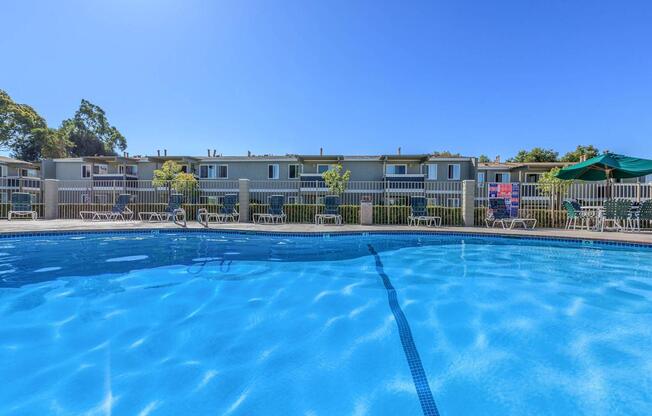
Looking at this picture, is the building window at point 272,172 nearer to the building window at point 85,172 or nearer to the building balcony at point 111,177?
the building balcony at point 111,177

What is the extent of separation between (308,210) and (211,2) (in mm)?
8654

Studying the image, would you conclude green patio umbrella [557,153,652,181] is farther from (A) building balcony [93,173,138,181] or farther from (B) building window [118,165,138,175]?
(B) building window [118,165,138,175]

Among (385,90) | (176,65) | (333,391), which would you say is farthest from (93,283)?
(385,90)

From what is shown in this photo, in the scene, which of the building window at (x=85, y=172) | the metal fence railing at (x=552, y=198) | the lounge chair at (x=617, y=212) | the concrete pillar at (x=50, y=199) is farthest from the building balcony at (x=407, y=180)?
the building window at (x=85, y=172)

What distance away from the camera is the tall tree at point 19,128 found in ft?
115

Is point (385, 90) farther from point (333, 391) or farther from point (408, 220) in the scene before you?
point (333, 391)

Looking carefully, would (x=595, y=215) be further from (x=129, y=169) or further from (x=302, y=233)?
(x=129, y=169)

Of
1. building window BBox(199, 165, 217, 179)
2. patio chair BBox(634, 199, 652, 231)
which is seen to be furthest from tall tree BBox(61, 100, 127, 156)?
patio chair BBox(634, 199, 652, 231)

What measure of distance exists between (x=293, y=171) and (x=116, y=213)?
1353 cm

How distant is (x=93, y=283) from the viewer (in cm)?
501

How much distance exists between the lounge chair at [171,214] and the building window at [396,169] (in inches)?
618

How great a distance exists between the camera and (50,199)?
14.2 metres

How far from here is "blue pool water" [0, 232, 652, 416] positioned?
2.33 metres

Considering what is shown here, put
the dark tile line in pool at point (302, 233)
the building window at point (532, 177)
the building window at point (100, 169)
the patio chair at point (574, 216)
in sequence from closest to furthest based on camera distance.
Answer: the dark tile line in pool at point (302, 233), the patio chair at point (574, 216), the building window at point (532, 177), the building window at point (100, 169)
